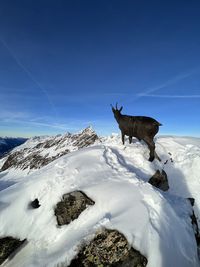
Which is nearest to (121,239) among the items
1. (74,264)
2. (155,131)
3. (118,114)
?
(74,264)

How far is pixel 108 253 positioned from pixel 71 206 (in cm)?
298

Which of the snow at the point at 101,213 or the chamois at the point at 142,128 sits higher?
the chamois at the point at 142,128

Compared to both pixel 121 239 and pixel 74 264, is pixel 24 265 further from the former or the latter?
pixel 121 239

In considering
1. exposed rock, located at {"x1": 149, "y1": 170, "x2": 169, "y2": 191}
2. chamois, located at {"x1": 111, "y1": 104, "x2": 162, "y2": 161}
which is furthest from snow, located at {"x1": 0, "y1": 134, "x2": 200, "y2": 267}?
chamois, located at {"x1": 111, "y1": 104, "x2": 162, "y2": 161}

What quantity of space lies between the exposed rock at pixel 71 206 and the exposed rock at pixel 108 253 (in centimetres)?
197

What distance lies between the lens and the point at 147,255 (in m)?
8.55

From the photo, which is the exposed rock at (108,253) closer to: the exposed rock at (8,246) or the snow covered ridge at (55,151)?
the exposed rock at (8,246)

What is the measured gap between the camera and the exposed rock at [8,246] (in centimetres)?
1051

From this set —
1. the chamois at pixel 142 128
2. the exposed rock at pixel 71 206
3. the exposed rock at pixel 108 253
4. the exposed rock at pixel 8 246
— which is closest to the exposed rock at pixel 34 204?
the exposed rock at pixel 71 206

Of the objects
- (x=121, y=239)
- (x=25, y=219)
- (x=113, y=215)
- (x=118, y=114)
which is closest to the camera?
(x=121, y=239)

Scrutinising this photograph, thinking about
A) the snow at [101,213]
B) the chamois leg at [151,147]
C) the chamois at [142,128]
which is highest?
the chamois at [142,128]

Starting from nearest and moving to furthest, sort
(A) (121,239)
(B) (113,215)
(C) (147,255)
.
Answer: (C) (147,255) → (A) (121,239) → (B) (113,215)

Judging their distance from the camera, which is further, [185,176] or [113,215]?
[185,176]

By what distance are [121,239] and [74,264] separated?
1.86 metres
